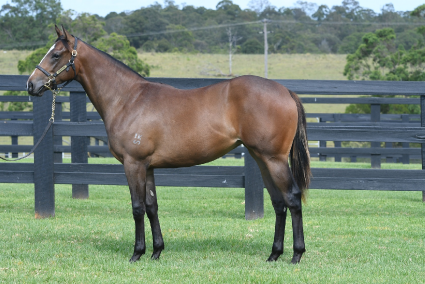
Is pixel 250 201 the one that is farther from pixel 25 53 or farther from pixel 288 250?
pixel 25 53

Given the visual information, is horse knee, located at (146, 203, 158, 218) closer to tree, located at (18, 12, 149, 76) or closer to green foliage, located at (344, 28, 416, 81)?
green foliage, located at (344, 28, 416, 81)

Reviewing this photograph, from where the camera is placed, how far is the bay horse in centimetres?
460

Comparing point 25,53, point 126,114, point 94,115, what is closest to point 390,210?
point 126,114

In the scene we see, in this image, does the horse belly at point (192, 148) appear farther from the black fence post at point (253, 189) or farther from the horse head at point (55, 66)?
the black fence post at point (253, 189)

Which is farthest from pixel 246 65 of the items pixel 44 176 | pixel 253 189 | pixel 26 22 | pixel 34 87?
pixel 34 87

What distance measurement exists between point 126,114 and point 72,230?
192 centimetres

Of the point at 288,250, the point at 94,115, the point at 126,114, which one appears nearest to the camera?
the point at 126,114

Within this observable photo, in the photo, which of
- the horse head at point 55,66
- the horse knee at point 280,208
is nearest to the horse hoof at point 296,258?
the horse knee at point 280,208

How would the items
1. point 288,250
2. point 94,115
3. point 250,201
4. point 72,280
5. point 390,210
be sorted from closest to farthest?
point 72,280
point 288,250
point 250,201
point 390,210
point 94,115

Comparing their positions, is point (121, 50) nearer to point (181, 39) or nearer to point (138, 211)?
point (138, 211)

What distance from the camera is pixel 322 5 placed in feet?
294

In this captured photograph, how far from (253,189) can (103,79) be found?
2644 mm

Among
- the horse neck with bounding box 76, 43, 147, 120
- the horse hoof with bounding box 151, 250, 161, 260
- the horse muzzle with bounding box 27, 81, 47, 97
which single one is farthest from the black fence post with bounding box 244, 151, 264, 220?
the horse muzzle with bounding box 27, 81, 47, 97

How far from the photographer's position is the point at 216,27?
62.0 m
